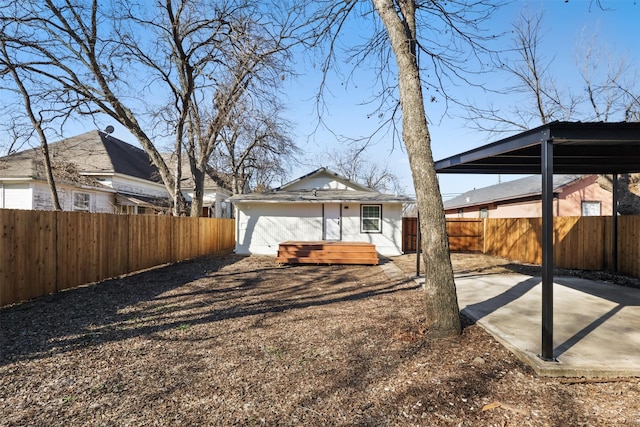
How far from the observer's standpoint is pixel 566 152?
5.68 m

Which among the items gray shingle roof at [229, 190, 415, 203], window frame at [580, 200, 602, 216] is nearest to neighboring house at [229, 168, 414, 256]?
gray shingle roof at [229, 190, 415, 203]

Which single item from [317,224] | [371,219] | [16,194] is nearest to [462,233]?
[371,219]

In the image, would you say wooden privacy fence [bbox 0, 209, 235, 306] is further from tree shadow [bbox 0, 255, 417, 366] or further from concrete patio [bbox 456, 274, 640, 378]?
concrete patio [bbox 456, 274, 640, 378]

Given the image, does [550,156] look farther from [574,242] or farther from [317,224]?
Answer: [317,224]

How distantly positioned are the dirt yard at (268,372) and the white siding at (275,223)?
8.53m

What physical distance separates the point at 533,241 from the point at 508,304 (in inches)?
294

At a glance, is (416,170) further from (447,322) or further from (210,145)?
(210,145)

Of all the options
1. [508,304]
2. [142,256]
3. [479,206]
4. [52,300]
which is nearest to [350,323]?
[508,304]

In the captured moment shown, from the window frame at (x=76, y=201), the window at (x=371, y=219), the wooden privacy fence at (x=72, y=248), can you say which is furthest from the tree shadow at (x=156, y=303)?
the window frame at (x=76, y=201)

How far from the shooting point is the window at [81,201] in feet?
53.0

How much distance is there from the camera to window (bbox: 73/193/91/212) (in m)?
16.2

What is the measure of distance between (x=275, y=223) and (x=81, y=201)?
10.3m

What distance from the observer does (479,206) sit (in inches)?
955

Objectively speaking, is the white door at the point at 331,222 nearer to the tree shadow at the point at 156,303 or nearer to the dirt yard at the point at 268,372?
the tree shadow at the point at 156,303
